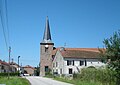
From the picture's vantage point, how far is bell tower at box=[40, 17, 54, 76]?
102375 mm

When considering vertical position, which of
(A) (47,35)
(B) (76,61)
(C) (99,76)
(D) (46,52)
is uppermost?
(A) (47,35)

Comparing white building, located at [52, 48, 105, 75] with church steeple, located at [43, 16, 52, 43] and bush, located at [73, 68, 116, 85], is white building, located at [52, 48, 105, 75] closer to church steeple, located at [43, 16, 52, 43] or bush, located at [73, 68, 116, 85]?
church steeple, located at [43, 16, 52, 43]

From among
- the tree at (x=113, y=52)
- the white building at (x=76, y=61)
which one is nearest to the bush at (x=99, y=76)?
the tree at (x=113, y=52)

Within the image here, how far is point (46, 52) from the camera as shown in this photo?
103875 mm

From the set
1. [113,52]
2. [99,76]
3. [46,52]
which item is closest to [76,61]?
[46,52]

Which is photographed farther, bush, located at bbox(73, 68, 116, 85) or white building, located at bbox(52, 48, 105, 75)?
white building, located at bbox(52, 48, 105, 75)

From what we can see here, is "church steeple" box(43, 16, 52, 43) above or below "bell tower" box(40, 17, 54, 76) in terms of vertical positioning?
above

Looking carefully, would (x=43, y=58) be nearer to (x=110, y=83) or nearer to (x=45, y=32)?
(x=45, y=32)

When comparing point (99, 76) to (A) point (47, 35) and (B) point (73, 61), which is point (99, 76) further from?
(A) point (47, 35)

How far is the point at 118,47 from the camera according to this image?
24.2 metres

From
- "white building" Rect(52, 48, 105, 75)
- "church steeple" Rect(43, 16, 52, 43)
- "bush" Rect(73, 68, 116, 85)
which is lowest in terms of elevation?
"bush" Rect(73, 68, 116, 85)

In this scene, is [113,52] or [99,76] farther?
[99,76]

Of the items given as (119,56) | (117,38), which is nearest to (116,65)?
(119,56)

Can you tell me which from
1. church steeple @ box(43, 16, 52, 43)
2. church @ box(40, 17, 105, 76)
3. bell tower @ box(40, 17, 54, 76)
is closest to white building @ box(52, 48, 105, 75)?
church @ box(40, 17, 105, 76)
